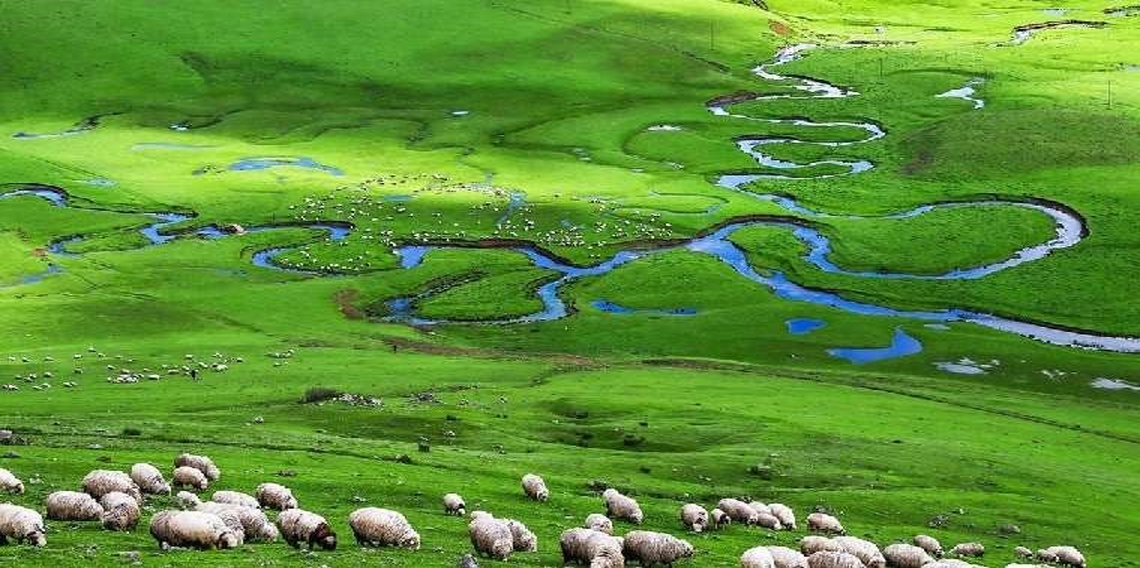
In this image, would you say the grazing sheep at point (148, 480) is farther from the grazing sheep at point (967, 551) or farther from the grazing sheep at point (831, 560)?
the grazing sheep at point (967, 551)

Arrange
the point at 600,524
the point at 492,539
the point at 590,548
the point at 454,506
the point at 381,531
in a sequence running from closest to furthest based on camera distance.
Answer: the point at 590,548 < the point at 381,531 < the point at 492,539 < the point at 600,524 < the point at 454,506

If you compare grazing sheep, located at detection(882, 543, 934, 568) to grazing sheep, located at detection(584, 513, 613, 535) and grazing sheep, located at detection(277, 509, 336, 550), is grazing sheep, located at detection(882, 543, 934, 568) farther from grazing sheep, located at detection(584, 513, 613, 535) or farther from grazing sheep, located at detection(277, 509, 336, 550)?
grazing sheep, located at detection(277, 509, 336, 550)

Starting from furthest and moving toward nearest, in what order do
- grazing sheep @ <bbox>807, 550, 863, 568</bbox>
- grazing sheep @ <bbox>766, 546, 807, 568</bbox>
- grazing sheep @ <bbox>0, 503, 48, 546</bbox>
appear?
1. grazing sheep @ <bbox>807, 550, 863, 568</bbox>
2. grazing sheep @ <bbox>766, 546, 807, 568</bbox>
3. grazing sheep @ <bbox>0, 503, 48, 546</bbox>

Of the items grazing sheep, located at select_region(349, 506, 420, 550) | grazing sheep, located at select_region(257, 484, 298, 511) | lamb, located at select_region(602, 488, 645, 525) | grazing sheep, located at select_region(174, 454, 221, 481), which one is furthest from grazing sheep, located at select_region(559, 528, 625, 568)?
grazing sheep, located at select_region(174, 454, 221, 481)

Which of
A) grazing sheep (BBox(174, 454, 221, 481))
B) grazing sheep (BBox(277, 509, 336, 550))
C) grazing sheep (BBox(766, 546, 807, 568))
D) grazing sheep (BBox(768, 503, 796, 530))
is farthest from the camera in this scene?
grazing sheep (BBox(768, 503, 796, 530))

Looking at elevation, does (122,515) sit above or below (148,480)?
above

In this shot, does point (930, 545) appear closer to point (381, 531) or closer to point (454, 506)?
point (454, 506)

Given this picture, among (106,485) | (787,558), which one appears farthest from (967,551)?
(106,485)
